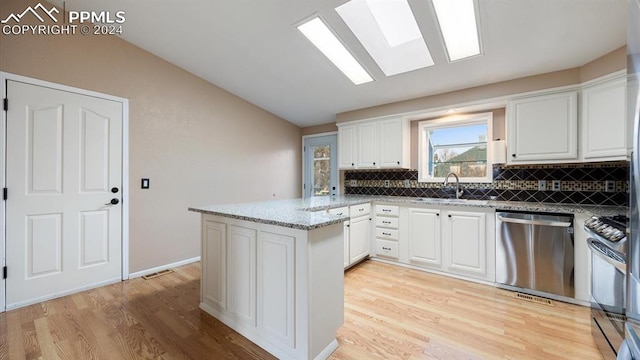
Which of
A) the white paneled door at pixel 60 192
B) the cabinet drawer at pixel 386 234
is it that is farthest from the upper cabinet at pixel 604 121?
the white paneled door at pixel 60 192

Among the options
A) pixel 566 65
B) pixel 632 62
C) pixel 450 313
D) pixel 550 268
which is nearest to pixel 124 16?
pixel 632 62

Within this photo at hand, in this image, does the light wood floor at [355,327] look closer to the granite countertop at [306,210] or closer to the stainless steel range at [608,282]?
the stainless steel range at [608,282]

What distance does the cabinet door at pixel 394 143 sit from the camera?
3.51 meters

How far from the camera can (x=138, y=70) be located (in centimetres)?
296

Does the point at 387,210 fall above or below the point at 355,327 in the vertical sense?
above

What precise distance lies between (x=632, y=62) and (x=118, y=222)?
4000 mm

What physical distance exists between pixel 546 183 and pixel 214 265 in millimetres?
3575

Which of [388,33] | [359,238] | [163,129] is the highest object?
[388,33]

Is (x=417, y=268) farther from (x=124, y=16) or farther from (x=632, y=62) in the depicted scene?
(x=124, y=16)

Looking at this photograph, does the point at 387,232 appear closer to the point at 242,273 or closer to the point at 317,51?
the point at 242,273

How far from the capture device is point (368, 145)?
149 inches

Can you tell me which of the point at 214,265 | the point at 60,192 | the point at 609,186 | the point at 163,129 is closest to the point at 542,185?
the point at 609,186

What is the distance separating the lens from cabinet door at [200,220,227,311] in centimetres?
196

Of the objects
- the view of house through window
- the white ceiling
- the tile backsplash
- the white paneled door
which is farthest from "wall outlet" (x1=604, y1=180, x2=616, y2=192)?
the white paneled door
